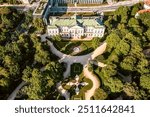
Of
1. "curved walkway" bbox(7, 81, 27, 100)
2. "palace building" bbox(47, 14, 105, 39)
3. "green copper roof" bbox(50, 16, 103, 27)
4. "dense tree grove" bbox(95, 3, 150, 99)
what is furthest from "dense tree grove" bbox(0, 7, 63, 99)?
"dense tree grove" bbox(95, 3, 150, 99)

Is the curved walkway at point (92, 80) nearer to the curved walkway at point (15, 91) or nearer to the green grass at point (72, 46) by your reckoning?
the green grass at point (72, 46)

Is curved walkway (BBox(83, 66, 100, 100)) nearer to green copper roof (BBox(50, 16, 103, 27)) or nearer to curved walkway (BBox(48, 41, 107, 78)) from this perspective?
curved walkway (BBox(48, 41, 107, 78))

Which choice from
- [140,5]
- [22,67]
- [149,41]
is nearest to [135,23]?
[149,41]

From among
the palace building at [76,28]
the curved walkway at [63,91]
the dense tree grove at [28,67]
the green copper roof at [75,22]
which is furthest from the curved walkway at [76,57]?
the green copper roof at [75,22]

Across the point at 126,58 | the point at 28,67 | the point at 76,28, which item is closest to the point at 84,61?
the point at 76,28

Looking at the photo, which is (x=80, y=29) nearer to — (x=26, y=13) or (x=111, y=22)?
(x=111, y=22)
